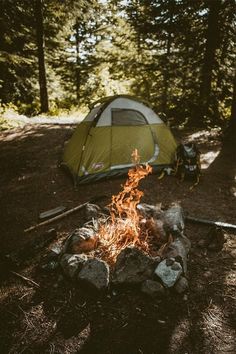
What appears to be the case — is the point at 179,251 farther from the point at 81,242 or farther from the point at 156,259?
the point at 81,242

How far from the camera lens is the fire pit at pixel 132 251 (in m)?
4.54

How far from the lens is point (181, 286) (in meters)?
4.52

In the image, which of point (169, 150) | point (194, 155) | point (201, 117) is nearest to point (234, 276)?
point (194, 155)

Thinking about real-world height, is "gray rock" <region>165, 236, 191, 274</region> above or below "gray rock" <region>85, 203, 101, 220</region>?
below

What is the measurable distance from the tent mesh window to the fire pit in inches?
122

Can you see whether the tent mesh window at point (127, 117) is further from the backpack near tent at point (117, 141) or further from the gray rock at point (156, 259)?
the gray rock at point (156, 259)

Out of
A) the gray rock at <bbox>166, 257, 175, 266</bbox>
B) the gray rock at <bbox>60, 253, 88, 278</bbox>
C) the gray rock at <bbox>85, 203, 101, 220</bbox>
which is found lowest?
the gray rock at <bbox>60, 253, 88, 278</bbox>

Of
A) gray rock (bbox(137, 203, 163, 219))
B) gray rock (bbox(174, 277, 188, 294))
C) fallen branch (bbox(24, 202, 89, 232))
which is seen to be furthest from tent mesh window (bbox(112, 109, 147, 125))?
gray rock (bbox(174, 277, 188, 294))

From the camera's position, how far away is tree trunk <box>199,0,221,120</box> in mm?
14773

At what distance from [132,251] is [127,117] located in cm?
489

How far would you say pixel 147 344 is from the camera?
3.74m

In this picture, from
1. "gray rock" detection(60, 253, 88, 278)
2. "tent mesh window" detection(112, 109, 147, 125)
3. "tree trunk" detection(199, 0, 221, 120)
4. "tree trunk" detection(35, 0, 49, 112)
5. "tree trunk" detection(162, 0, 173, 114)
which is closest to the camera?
"gray rock" detection(60, 253, 88, 278)

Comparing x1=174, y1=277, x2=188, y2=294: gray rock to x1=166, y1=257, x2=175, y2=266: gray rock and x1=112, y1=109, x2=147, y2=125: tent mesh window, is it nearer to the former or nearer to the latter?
x1=166, y1=257, x2=175, y2=266: gray rock

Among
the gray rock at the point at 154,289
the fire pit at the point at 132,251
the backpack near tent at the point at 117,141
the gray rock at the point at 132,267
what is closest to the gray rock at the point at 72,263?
the fire pit at the point at 132,251
